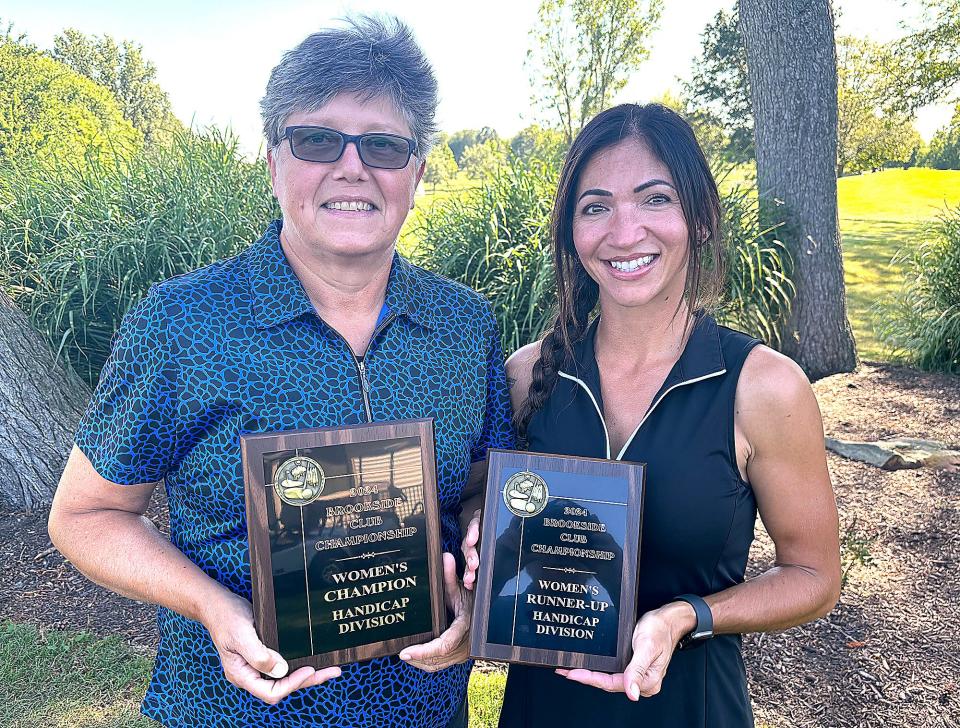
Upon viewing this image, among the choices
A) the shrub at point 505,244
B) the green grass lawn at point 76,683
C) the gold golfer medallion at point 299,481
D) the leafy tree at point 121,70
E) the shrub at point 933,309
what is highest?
the leafy tree at point 121,70

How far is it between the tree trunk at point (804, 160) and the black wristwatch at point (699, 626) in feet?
22.6

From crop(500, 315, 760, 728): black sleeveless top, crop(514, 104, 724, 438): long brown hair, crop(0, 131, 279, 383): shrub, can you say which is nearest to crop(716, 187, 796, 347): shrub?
crop(0, 131, 279, 383): shrub

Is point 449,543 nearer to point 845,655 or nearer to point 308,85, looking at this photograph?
point 308,85

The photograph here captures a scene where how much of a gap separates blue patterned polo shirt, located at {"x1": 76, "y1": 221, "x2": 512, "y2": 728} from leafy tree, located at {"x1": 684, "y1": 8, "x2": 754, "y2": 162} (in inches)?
1235

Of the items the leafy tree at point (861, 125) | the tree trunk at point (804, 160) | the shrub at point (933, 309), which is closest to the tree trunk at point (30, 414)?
the tree trunk at point (804, 160)

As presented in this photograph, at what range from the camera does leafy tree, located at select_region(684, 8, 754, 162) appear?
30.6 meters

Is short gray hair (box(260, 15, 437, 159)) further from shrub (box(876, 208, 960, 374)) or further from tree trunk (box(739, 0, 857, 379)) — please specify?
shrub (box(876, 208, 960, 374))

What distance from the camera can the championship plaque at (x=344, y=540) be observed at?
1.53m

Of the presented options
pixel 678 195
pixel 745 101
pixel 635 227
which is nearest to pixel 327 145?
pixel 635 227

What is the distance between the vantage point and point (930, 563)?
4.59 metres

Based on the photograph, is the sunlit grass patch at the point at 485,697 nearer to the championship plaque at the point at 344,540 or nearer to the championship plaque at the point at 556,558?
the championship plaque at the point at 556,558

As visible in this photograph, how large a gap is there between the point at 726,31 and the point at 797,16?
2622 cm

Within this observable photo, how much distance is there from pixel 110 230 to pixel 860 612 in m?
6.39

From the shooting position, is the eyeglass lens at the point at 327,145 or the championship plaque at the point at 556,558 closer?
the championship plaque at the point at 556,558
